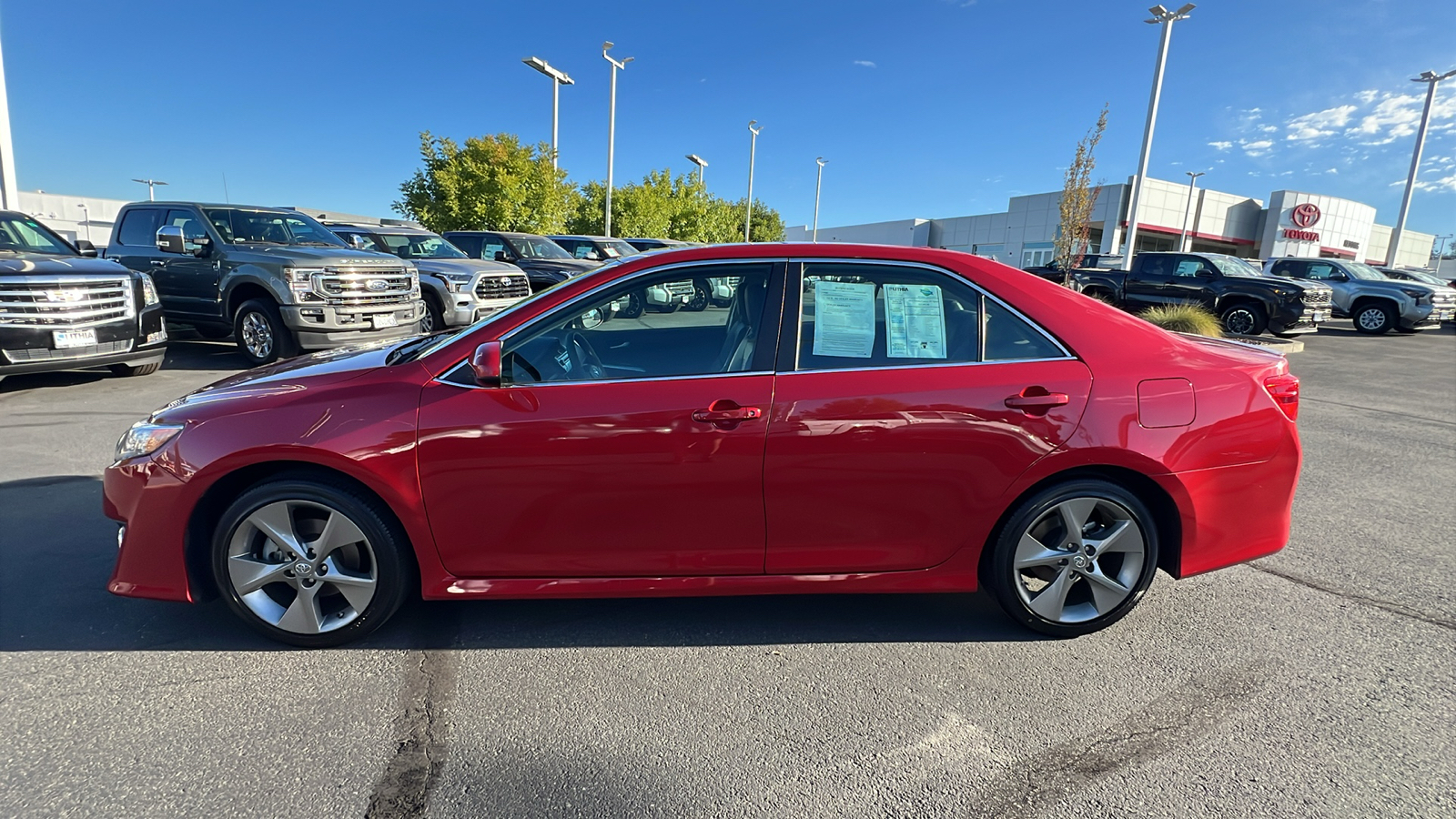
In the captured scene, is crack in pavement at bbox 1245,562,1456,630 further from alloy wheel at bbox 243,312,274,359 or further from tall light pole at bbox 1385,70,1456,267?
tall light pole at bbox 1385,70,1456,267

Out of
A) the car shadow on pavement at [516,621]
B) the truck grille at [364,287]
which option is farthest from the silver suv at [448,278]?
the car shadow on pavement at [516,621]

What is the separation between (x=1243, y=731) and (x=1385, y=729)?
1.60ft

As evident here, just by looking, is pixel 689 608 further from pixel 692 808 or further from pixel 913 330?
pixel 913 330

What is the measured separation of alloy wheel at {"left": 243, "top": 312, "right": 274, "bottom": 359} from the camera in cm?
919

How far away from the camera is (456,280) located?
11609mm

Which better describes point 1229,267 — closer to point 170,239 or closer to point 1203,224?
point 170,239

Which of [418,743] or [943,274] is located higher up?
[943,274]

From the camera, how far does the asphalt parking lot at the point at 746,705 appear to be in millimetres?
2254

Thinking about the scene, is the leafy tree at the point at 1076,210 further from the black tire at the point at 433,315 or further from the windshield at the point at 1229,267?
the black tire at the point at 433,315

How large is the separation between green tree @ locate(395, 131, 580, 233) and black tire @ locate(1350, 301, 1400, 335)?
82.0ft

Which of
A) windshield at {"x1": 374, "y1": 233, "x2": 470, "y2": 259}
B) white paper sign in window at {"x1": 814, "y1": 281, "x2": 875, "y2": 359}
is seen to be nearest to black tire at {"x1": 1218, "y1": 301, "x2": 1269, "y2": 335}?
windshield at {"x1": 374, "y1": 233, "x2": 470, "y2": 259}

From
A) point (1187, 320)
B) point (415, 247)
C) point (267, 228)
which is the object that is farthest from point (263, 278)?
point (1187, 320)

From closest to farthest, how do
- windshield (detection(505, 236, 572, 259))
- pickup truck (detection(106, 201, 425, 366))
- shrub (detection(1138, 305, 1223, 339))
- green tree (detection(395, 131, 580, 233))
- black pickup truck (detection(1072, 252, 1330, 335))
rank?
pickup truck (detection(106, 201, 425, 366))
shrub (detection(1138, 305, 1223, 339))
windshield (detection(505, 236, 572, 259))
black pickup truck (detection(1072, 252, 1330, 335))
green tree (detection(395, 131, 580, 233))

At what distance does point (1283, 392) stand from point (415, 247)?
42.1 feet
